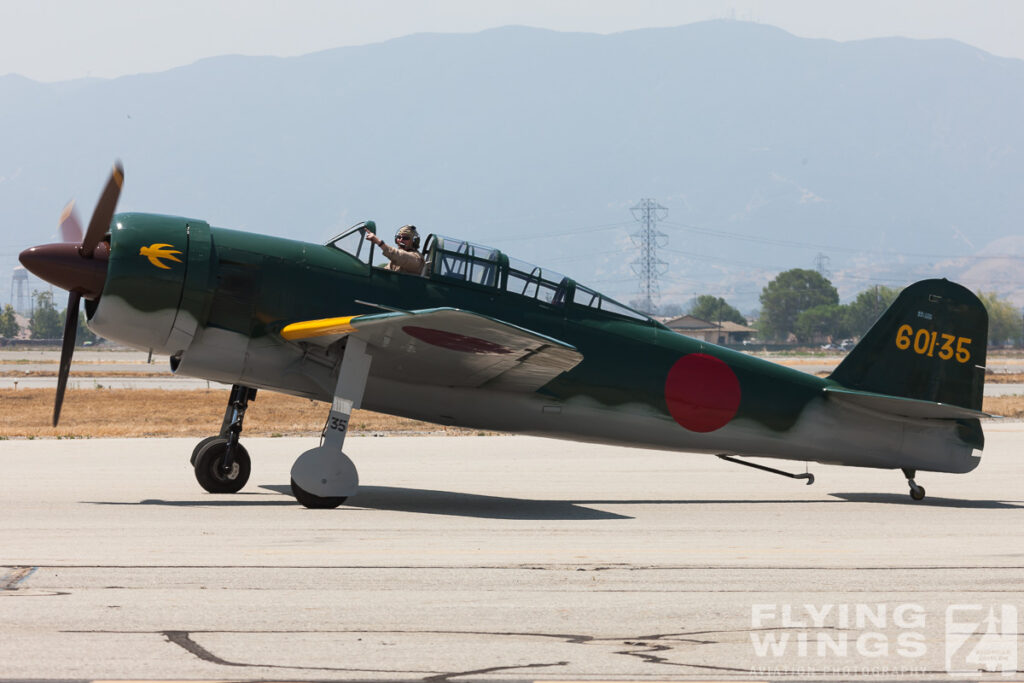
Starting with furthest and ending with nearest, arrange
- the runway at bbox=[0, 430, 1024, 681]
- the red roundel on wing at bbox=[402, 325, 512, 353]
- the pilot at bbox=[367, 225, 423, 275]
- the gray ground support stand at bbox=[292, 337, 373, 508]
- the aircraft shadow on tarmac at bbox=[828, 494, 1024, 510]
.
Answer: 1. the aircraft shadow on tarmac at bbox=[828, 494, 1024, 510]
2. the pilot at bbox=[367, 225, 423, 275]
3. the gray ground support stand at bbox=[292, 337, 373, 508]
4. the red roundel on wing at bbox=[402, 325, 512, 353]
5. the runway at bbox=[0, 430, 1024, 681]

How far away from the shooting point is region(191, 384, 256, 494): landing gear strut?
12.7 meters

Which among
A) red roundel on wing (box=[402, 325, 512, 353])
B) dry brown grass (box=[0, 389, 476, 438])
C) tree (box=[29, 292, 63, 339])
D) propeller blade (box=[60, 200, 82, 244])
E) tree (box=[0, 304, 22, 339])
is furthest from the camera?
tree (box=[29, 292, 63, 339])

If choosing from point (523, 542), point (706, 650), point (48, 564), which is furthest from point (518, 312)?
point (706, 650)

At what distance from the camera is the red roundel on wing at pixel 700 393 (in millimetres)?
12836

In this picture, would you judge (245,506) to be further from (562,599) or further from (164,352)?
(562,599)

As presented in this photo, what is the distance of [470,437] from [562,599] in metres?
15.1

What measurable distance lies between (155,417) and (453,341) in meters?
17.3

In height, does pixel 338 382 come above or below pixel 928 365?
below

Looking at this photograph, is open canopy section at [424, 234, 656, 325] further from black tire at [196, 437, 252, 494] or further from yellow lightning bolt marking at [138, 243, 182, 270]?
black tire at [196, 437, 252, 494]

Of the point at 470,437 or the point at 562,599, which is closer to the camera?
the point at 562,599

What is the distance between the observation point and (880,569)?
8.50 m

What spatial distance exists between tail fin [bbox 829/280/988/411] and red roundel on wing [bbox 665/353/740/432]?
170 centimetres
